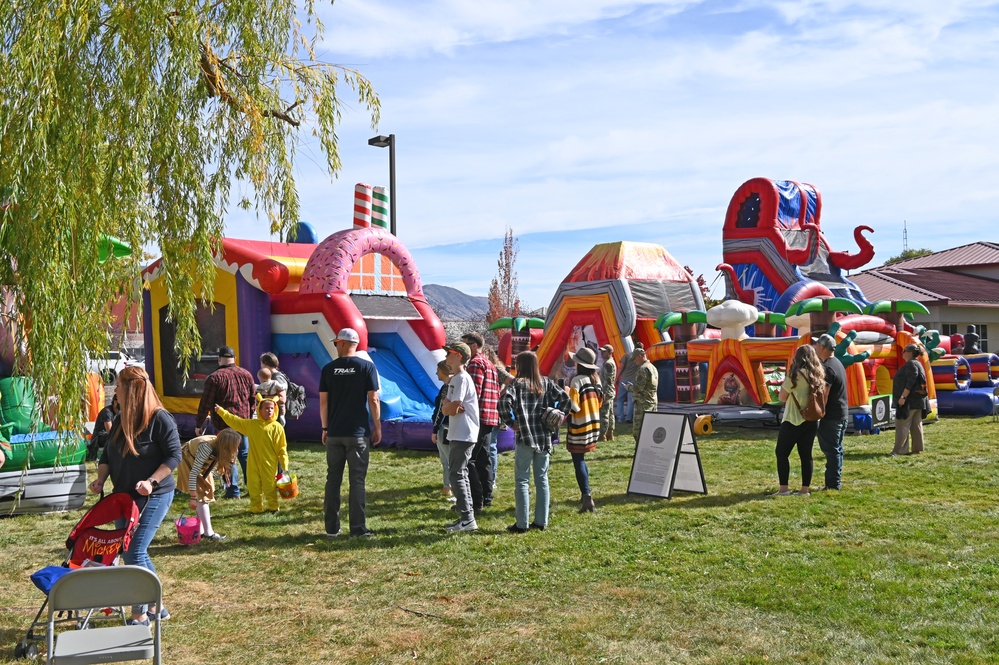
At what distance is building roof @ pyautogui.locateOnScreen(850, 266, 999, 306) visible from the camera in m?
34.2

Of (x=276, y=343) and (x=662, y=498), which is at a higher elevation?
(x=276, y=343)

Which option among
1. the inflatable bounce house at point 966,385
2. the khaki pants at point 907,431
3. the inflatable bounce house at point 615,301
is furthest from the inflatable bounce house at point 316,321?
the inflatable bounce house at point 966,385

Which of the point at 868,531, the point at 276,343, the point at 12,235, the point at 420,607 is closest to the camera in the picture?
the point at 12,235

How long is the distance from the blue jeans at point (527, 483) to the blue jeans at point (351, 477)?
116cm

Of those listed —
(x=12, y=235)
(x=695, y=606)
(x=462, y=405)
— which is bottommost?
(x=695, y=606)

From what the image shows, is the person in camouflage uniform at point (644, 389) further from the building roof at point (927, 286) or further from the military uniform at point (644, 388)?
the building roof at point (927, 286)

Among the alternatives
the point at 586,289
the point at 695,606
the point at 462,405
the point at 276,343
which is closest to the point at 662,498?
the point at 462,405

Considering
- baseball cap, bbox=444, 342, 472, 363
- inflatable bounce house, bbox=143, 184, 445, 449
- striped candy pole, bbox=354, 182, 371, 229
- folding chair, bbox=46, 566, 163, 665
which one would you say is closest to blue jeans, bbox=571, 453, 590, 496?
baseball cap, bbox=444, 342, 472, 363

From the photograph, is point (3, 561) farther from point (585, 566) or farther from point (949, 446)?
point (949, 446)

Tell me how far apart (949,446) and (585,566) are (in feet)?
26.6

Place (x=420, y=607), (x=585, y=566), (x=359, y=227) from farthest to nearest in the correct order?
(x=359, y=227), (x=585, y=566), (x=420, y=607)

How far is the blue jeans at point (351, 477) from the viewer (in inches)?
275

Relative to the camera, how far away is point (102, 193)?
5391mm

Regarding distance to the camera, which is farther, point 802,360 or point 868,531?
point 802,360
